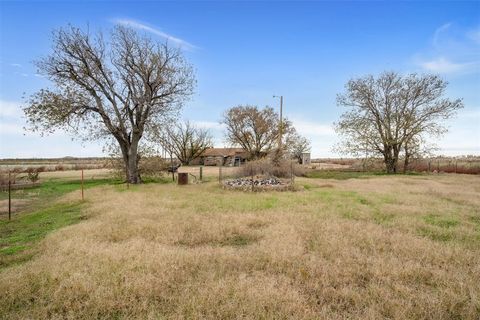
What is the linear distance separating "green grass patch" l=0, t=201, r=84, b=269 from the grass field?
7cm

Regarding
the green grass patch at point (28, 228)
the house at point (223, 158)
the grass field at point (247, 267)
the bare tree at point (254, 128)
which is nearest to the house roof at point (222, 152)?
the house at point (223, 158)

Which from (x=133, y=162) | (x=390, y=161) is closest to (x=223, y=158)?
(x=390, y=161)

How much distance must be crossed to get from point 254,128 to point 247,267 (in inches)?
1857

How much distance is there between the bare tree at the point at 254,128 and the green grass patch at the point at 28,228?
39.7 metres

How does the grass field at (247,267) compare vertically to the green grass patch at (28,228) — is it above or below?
above

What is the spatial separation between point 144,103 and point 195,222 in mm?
15435

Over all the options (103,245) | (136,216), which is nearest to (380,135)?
(136,216)

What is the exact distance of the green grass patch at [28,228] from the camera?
264 inches

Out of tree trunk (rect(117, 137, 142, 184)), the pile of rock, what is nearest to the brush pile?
the pile of rock

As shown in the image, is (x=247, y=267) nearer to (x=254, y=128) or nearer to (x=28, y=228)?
(x=28, y=228)

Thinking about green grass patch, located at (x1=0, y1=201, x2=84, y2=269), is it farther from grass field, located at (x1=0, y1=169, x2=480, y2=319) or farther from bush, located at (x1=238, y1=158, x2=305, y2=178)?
bush, located at (x1=238, y1=158, x2=305, y2=178)

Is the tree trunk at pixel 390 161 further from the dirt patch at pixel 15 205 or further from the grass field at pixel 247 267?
the dirt patch at pixel 15 205

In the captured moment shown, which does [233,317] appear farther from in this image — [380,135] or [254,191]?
[380,135]

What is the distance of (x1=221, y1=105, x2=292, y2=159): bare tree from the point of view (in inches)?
2036
